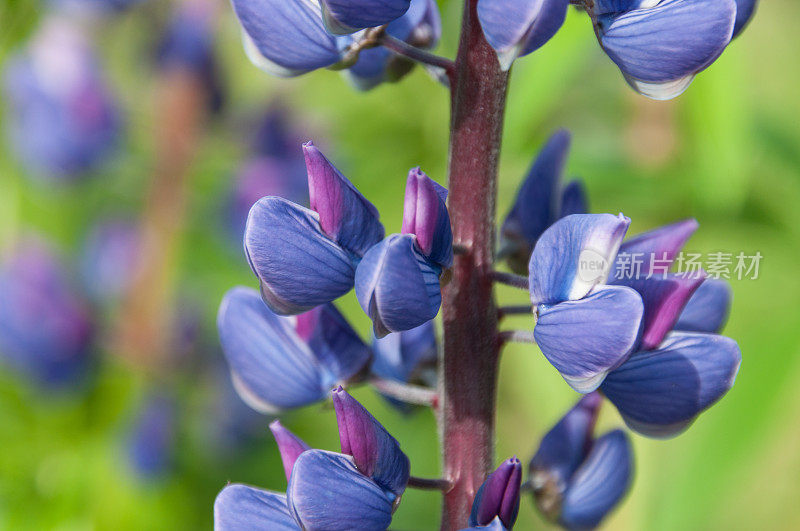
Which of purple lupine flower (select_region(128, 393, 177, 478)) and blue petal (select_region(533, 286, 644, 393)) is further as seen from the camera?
purple lupine flower (select_region(128, 393, 177, 478))

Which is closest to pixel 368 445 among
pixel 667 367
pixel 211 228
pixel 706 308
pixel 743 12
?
pixel 667 367

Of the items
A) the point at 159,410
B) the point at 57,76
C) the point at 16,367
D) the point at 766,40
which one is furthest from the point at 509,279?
the point at 766,40

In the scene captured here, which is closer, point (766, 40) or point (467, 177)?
point (467, 177)

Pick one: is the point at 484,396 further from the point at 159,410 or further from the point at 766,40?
the point at 766,40

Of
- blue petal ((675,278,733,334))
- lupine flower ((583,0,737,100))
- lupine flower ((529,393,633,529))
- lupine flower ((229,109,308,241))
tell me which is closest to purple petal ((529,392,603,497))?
lupine flower ((529,393,633,529))

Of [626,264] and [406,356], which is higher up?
[626,264]

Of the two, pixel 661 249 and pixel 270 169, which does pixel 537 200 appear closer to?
pixel 661 249

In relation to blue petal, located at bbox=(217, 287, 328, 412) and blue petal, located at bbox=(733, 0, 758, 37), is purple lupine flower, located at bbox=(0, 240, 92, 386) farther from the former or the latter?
blue petal, located at bbox=(733, 0, 758, 37)
